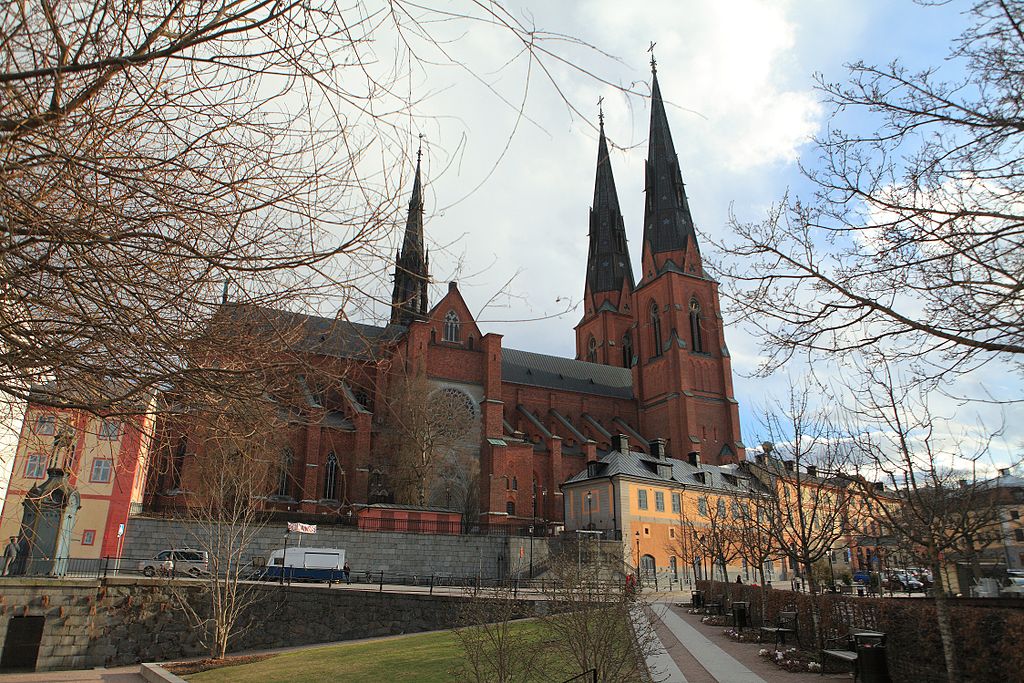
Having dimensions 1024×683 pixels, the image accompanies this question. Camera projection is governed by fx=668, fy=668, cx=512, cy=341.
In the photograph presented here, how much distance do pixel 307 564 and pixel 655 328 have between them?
3999cm

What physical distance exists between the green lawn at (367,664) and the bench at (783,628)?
5744mm

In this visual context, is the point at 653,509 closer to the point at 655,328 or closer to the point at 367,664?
the point at 655,328

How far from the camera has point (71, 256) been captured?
4027 mm

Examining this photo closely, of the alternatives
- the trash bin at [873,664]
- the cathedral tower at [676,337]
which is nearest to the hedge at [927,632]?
the trash bin at [873,664]

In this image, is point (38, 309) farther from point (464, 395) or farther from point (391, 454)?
point (464, 395)

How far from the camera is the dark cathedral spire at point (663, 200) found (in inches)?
2421

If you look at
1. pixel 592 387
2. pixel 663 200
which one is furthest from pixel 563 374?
pixel 663 200

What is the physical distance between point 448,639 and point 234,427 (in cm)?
1481

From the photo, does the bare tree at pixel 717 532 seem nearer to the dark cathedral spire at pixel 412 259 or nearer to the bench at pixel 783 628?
the bench at pixel 783 628

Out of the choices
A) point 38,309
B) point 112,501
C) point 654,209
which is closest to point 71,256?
point 38,309

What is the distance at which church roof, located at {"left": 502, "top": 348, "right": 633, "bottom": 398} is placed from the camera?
56.9 metres

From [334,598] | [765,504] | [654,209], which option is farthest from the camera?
[654,209]

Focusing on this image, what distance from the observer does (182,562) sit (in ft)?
92.3

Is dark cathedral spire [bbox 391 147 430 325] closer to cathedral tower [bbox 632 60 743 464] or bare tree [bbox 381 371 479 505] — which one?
bare tree [bbox 381 371 479 505]
